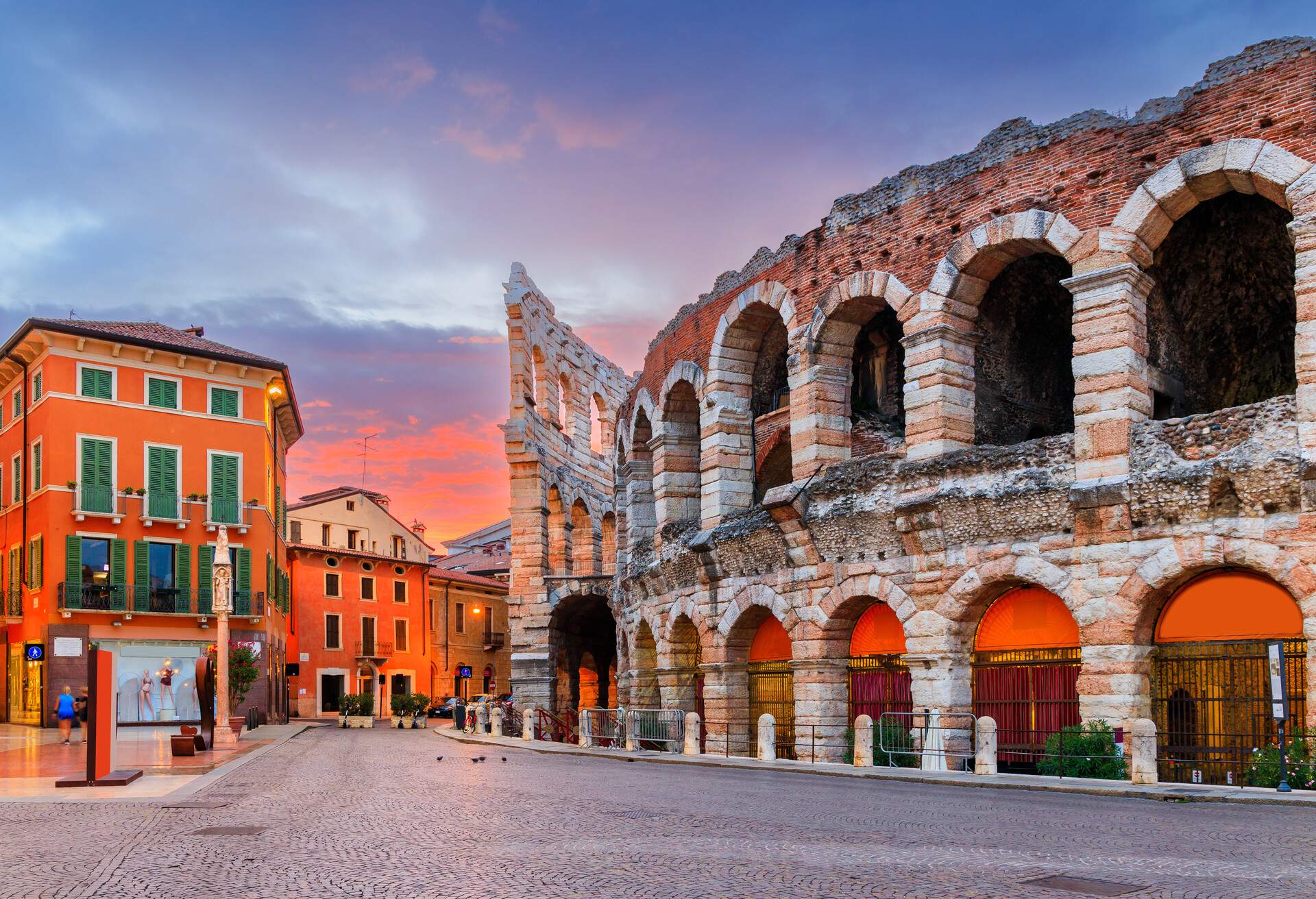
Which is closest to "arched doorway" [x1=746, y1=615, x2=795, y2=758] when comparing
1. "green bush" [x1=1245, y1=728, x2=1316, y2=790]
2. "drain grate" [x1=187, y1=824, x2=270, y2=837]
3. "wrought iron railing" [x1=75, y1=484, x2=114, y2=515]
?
"green bush" [x1=1245, y1=728, x2=1316, y2=790]

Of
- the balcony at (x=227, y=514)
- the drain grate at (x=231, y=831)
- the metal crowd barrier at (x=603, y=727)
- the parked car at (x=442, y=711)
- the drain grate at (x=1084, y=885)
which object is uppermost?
the balcony at (x=227, y=514)

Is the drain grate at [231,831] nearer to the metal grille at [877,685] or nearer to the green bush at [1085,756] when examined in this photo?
the green bush at [1085,756]

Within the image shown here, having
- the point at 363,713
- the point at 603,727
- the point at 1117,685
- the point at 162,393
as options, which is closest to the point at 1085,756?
the point at 1117,685

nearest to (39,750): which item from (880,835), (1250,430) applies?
(880,835)

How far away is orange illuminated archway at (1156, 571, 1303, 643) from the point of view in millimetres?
16453

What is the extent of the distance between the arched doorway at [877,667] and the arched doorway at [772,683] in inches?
54.4

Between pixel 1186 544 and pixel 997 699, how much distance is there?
4.10 metres

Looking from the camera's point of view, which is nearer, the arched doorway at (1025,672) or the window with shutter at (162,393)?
the arched doorway at (1025,672)

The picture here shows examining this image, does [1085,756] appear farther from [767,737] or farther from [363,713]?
[363,713]

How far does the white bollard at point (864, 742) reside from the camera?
61.9 feet

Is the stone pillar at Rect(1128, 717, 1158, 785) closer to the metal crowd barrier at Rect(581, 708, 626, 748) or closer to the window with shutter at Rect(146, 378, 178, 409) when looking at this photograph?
the metal crowd barrier at Rect(581, 708, 626, 748)

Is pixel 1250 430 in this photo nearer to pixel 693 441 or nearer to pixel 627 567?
pixel 693 441

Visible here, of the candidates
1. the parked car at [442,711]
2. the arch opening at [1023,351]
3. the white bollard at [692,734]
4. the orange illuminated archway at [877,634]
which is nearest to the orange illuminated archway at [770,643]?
the orange illuminated archway at [877,634]

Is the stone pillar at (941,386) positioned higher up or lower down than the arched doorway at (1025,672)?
higher up
